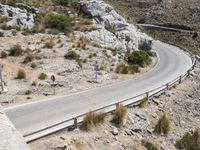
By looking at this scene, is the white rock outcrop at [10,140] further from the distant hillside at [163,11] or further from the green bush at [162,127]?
the distant hillside at [163,11]

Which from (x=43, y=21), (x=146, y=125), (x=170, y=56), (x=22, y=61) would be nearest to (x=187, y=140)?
(x=146, y=125)

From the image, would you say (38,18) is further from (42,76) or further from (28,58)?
(42,76)

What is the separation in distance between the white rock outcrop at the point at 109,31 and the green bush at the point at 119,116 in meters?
19.7

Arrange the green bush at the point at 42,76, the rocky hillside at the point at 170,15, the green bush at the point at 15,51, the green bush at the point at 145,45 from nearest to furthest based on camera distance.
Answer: the green bush at the point at 42,76 < the green bush at the point at 15,51 < the green bush at the point at 145,45 < the rocky hillside at the point at 170,15

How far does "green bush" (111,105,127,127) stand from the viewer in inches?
720

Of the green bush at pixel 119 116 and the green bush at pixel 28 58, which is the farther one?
the green bush at pixel 28 58

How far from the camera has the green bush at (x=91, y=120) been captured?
1677 cm

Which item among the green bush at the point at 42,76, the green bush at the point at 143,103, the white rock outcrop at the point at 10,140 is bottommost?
the green bush at the point at 143,103

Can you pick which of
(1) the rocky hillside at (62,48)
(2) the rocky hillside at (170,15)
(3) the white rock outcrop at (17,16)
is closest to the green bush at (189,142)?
(1) the rocky hillside at (62,48)

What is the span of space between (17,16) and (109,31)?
11732 mm

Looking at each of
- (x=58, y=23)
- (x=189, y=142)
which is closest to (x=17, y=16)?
(x=58, y=23)

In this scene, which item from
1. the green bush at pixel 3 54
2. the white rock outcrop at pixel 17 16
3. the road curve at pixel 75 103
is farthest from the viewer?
the white rock outcrop at pixel 17 16

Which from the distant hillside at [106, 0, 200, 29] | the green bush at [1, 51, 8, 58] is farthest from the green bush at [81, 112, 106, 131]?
Answer: the distant hillside at [106, 0, 200, 29]

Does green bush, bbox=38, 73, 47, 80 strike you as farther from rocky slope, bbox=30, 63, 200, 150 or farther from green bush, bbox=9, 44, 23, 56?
rocky slope, bbox=30, 63, 200, 150
